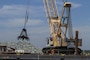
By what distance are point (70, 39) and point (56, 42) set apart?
8843 mm

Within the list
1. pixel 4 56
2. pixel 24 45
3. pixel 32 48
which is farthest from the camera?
pixel 32 48

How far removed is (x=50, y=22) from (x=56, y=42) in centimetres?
1003

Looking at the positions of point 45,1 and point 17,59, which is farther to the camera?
point 45,1

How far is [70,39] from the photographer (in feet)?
408

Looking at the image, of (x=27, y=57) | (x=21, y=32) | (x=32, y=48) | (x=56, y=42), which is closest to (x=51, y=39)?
(x=56, y=42)

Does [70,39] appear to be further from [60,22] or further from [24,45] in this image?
[24,45]

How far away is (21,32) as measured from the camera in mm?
104375

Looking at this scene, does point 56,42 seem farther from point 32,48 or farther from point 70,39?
point 32,48

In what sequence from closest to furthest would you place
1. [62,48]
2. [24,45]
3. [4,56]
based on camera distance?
[4,56]
[62,48]
[24,45]

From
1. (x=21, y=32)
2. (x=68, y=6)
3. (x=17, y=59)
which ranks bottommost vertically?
(x=17, y=59)

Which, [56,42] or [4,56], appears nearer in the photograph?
[4,56]

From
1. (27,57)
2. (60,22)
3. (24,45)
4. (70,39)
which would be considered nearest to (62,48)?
(70,39)

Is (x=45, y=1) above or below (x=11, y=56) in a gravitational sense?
above

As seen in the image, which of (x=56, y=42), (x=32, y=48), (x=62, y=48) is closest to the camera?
(x=62, y=48)
